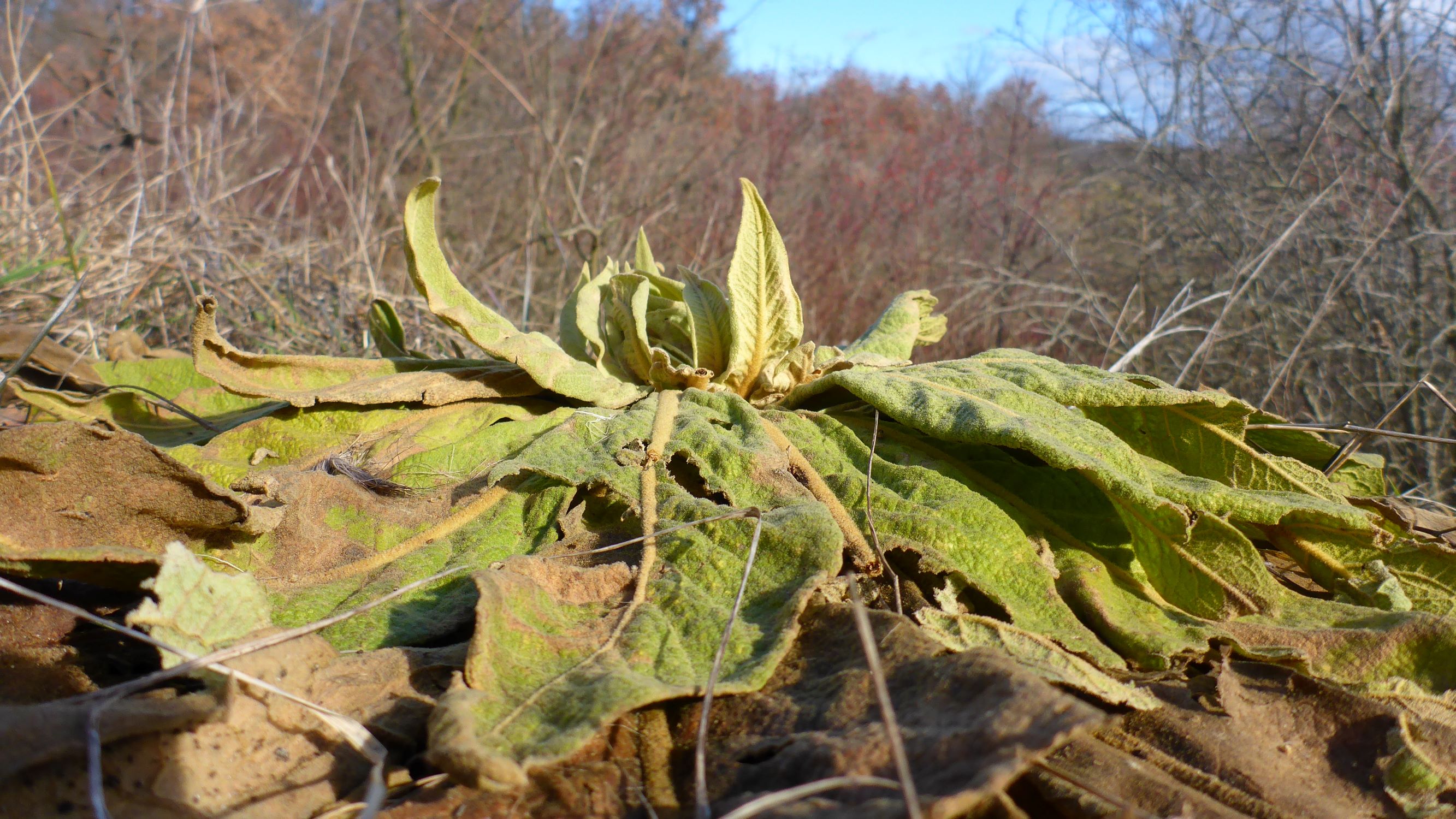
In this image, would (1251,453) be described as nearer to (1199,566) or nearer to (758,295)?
(1199,566)

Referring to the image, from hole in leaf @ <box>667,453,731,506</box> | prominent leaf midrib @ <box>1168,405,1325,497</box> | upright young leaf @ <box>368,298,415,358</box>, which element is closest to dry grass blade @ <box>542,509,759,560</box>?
hole in leaf @ <box>667,453,731,506</box>

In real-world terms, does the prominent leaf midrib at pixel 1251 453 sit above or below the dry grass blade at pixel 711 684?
above

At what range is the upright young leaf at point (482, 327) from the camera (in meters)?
2.00

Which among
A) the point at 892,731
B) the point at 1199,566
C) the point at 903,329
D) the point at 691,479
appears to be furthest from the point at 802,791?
the point at 903,329

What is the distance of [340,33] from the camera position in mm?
10906

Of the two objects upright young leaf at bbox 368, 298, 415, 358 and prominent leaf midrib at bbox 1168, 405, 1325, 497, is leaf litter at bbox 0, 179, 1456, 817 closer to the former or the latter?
prominent leaf midrib at bbox 1168, 405, 1325, 497

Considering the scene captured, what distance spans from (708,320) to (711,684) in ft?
3.87

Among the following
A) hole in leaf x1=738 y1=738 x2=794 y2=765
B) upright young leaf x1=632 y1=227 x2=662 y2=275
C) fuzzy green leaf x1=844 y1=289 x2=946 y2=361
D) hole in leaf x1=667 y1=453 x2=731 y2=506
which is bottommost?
hole in leaf x1=738 y1=738 x2=794 y2=765

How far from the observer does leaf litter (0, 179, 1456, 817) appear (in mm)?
1066

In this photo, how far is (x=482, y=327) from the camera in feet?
6.75

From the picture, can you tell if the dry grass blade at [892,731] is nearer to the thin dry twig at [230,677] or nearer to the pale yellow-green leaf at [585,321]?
the thin dry twig at [230,677]

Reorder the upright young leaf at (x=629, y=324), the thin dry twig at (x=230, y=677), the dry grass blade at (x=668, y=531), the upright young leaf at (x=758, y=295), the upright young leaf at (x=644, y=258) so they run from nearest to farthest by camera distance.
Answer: the thin dry twig at (x=230, y=677), the dry grass blade at (x=668, y=531), the upright young leaf at (x=758, y=295), the upright young leaf at (x=629, y=324), the upright young leaf at (x=644, y=258)

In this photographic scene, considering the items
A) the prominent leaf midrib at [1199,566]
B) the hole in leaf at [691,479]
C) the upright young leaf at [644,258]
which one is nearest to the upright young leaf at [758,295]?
the hole in leaf at [691,479]

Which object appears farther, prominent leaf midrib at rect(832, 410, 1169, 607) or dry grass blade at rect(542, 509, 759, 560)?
prominent leaf midrib at rect(832, 410, 1169, 607)
